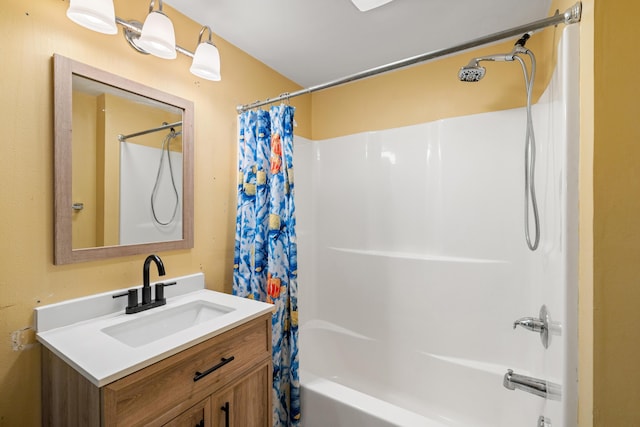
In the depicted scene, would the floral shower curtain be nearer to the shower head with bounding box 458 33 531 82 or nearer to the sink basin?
the sink basin

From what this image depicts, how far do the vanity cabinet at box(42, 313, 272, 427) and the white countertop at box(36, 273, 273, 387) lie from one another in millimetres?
33

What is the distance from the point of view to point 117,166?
1276mm

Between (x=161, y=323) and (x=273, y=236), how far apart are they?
688 millimetres

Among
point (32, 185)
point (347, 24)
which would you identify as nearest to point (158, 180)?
point (32, 185)

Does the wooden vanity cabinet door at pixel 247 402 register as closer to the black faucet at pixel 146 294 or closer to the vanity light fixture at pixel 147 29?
the black faucet at pixel 146 294

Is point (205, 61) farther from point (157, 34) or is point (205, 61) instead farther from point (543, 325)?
point (543, 325)

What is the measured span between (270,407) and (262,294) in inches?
22.7

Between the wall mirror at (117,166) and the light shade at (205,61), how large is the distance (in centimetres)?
21

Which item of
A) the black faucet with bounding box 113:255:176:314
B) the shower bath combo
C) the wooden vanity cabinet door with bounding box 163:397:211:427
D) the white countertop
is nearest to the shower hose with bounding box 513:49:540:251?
the shower bath combo

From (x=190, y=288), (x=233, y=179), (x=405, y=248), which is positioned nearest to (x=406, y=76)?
(x=405, y=248)

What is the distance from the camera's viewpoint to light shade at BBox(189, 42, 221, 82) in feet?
4.56

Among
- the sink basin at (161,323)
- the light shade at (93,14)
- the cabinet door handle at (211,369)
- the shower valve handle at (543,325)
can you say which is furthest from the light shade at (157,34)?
the shower valve handle at (543,325)

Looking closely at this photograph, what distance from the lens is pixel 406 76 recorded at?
84.7 inches

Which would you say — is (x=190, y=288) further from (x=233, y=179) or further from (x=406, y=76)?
(x=406, y=76)
